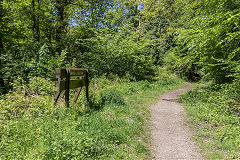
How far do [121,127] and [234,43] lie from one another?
618cm

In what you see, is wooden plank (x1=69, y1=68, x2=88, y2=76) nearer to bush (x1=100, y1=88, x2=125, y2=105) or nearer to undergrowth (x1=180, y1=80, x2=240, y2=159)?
bush (x1=100, y1=88, x2=125, y2=105)

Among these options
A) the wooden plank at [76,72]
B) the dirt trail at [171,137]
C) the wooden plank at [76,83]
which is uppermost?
the wooden plank at [76,72]

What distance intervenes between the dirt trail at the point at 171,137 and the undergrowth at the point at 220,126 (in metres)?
0.33

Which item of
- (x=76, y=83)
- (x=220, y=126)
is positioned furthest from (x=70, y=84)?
(x=220, y=126)

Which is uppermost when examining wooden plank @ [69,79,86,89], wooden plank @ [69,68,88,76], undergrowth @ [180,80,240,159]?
wooden plank @ [69,68,88,76]

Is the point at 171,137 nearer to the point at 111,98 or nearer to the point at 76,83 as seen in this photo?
the point at 111,98

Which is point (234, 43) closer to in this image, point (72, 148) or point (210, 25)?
point (210, 25)

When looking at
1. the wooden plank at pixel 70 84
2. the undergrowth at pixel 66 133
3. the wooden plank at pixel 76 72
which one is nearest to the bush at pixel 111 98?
the undergrowth at pixel 66 133

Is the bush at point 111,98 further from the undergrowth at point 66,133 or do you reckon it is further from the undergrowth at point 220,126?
the undergrowth at point 220,126

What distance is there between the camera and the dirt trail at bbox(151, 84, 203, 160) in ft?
12.0

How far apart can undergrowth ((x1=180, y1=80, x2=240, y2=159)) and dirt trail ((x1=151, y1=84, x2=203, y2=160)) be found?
0.33 meters

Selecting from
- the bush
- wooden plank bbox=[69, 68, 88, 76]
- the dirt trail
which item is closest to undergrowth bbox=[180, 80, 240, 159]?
the dirt trail

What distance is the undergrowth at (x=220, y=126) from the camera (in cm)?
366

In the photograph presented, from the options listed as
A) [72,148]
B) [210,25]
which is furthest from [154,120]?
[210,25]
